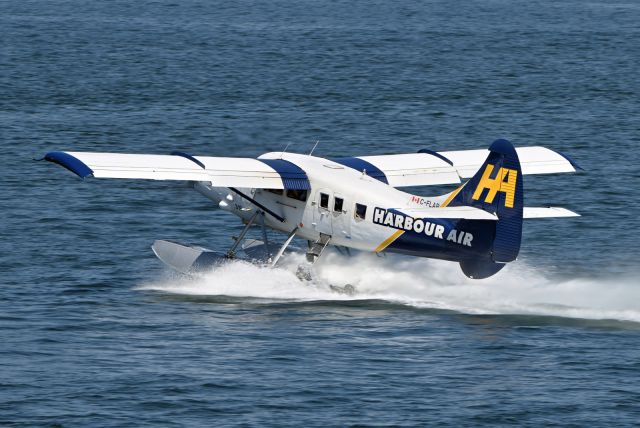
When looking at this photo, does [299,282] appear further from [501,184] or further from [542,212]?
[542,212]

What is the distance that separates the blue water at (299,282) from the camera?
2100 centimetres

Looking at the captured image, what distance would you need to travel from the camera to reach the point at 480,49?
7862 centimetres

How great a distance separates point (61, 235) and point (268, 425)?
14.4m

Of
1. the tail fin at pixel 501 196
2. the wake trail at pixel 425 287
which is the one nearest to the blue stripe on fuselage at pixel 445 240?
the tail fin at pixel 501 196

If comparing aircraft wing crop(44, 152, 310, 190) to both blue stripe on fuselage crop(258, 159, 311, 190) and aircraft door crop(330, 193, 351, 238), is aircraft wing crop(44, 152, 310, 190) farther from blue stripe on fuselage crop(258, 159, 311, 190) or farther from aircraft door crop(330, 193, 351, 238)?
aircraft door crop(330, 193, 351, 238)

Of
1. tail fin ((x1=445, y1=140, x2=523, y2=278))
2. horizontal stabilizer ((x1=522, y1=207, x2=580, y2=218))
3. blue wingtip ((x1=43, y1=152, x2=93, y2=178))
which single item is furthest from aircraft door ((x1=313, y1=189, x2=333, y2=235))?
blue wingtip ((x1=43, y1=152, x2=93, y2=178))

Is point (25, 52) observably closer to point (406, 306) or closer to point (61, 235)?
point (61, 235)

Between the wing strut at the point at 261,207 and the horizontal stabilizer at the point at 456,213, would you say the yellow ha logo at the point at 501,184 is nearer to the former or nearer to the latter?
the horizontal stabilizer at the point at 456,213

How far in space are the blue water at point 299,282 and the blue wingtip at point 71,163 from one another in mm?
2671

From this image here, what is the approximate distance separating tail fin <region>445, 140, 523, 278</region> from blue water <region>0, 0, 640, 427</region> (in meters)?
1.15

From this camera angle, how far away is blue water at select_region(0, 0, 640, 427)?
21.0 m

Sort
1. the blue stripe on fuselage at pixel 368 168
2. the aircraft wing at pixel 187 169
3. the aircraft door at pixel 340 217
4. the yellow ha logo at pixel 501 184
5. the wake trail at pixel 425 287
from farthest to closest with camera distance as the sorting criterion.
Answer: the blue stripe on fuselage at pixel 368 168
the aircraft door at pixel 340 217
the aircraft wing at pixel 187 169
the wake trail at pixel 425 287
the yellow ha logo at pixel 501 184

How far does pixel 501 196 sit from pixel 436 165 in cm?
514

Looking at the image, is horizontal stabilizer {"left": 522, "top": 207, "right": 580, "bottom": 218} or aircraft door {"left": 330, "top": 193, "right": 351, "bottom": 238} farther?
aircraft door {"left": 330, "top": 193, "right": 351, "bottom": 238}
